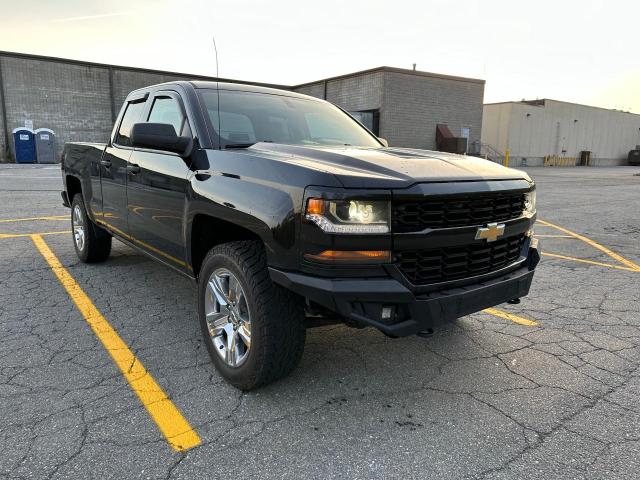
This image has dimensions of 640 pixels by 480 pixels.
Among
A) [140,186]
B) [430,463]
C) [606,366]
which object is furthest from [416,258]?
[140,186]

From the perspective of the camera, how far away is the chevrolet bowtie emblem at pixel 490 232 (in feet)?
9.02

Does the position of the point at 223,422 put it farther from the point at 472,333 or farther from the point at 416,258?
the point at 472,333

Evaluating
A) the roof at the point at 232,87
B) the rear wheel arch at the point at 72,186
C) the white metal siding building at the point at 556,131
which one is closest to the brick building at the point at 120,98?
the white metal siding building at the point at 556,131

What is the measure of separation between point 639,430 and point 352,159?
2125mm

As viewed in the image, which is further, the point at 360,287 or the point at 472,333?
the point at 472,333

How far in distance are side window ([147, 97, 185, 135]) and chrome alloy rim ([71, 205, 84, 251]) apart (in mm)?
2141

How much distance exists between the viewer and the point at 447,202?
101 inches

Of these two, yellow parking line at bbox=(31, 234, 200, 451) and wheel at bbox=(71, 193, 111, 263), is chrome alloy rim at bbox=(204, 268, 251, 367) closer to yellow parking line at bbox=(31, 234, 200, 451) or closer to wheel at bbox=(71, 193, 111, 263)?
yellow parking line at bbox=(31, 234, 200, 451)

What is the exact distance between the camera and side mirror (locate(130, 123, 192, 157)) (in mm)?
3230

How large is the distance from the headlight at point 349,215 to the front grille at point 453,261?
212 millimetres

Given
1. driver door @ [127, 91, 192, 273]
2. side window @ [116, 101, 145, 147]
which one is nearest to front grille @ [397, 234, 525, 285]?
driver door @ [127, 91, 192, 273]

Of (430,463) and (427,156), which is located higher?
(427,156)

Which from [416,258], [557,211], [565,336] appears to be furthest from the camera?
[557,211]

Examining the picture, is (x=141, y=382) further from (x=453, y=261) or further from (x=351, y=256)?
(x=453, y=261)
